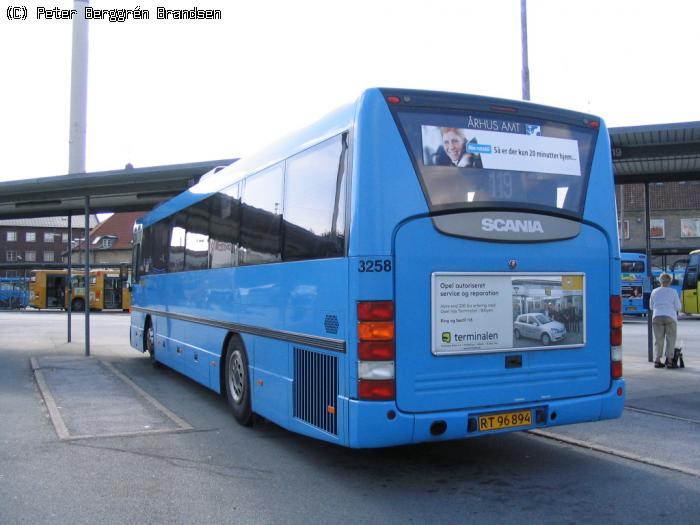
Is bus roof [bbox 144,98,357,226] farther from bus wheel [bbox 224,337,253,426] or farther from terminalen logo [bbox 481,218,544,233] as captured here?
bus wheel [bbox 224,337,253,426]

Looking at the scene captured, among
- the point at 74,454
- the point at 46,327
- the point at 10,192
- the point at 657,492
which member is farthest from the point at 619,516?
the point at 46,327

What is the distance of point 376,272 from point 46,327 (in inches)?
1054

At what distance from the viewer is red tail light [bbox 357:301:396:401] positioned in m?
5.47

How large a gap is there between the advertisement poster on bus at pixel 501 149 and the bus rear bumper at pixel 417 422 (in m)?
2.03

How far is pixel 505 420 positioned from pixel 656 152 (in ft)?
28.9

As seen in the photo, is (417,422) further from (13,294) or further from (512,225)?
(13,294)

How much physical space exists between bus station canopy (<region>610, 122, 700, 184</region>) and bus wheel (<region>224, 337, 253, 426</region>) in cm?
745

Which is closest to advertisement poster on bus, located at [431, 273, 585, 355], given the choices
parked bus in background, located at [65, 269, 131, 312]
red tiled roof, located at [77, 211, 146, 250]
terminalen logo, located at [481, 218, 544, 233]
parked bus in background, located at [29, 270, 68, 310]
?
terminalen logo, located at [481, 218, 544, 233]

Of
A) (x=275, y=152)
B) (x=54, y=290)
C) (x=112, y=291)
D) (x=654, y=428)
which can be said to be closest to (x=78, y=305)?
(x=112, y=291)

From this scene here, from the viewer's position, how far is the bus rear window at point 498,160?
5848 mm

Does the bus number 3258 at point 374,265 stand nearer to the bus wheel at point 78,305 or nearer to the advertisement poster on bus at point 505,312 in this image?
the advertisement poster on bus at point 505,312

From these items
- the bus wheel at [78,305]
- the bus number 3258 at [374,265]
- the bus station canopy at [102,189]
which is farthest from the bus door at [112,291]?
the bus number 3258 at [374,265]

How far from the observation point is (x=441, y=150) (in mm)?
5914

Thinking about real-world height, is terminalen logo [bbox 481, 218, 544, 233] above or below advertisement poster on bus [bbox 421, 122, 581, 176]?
below
